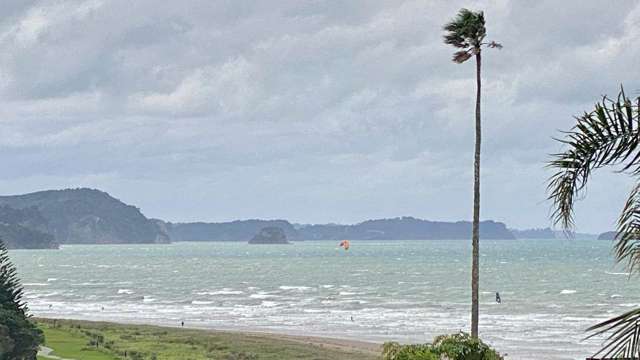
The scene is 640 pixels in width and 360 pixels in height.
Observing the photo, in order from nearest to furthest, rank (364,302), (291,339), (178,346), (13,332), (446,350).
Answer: (446,350) < (13,332) < (178,346) < (291,339) < (364,302)

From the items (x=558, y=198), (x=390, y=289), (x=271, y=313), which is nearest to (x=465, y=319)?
(x=271, y=313)

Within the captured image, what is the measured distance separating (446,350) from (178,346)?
41494mm

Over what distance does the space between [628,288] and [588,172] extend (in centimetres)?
12117

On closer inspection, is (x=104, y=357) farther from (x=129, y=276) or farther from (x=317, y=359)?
(x=129, y=276)

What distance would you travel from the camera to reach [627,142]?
7148mm

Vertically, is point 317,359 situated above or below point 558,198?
below

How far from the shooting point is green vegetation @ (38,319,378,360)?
52000 mm

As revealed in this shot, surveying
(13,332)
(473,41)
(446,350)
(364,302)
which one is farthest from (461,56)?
(364,302)

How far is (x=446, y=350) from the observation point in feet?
62.9

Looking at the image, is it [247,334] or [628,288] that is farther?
[628,288]

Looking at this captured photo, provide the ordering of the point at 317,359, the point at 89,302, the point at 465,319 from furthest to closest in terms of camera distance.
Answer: the point at 89,302
the point at 465,319
the point at 317,359

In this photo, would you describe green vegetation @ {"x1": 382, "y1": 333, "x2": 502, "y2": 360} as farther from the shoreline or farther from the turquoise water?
the turquoise water

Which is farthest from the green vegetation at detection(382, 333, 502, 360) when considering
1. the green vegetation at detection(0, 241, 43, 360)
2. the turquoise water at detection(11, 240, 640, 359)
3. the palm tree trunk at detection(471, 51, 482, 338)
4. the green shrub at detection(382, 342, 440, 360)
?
the turquoise water at detection(11, 240, 640, 359)

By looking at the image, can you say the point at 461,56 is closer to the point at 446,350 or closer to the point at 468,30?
the point at 468,30
